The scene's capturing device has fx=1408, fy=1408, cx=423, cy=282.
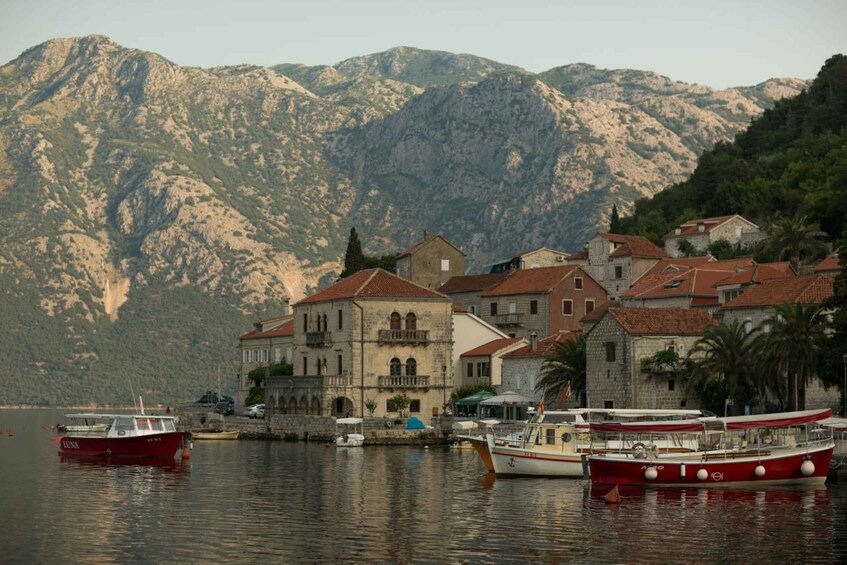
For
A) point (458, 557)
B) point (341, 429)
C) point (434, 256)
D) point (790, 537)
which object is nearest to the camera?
point (458, 557)

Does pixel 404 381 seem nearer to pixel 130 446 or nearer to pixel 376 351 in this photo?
pixel 376 351

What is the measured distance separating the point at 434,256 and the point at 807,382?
67.8m

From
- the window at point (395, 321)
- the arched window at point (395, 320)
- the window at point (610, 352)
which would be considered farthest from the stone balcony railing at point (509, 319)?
the window at point (610, 352)

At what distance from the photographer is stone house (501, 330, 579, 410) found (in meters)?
108

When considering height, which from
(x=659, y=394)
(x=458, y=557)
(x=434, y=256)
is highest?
(x=434, y=256)

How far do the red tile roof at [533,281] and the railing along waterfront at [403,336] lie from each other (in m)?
15.9

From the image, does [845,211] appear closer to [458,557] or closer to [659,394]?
[659,394]

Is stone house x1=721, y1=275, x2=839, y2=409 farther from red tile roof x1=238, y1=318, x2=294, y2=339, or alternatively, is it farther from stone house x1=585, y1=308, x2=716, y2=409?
red tile roof x1=238, y1=318, x2=294, y2=339

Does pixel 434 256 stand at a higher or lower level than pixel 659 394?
higher

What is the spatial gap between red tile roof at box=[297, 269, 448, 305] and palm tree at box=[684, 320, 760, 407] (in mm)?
30231

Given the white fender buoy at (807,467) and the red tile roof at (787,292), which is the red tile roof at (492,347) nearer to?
the red tile roof at (787,292)

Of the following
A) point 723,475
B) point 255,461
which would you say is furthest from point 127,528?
point 255,461

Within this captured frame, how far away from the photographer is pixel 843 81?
7047 inches

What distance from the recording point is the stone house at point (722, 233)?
14350cm
